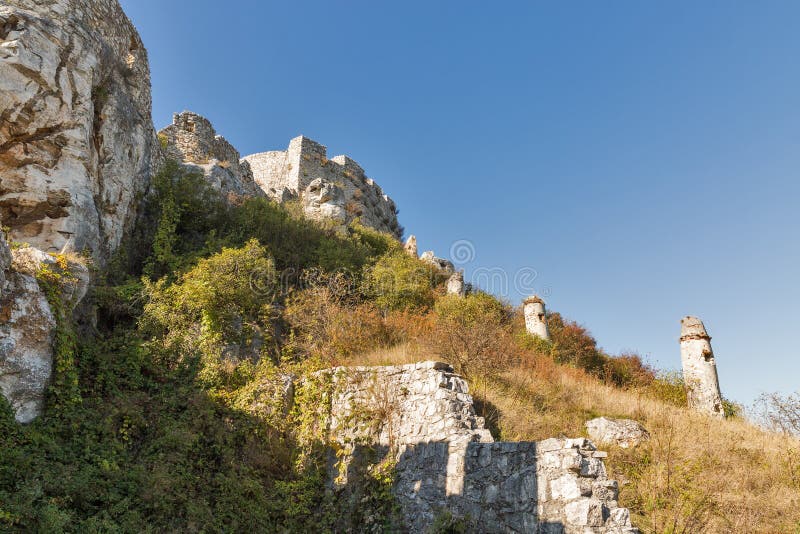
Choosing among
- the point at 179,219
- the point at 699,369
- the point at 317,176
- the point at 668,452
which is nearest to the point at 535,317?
the point at 699,369

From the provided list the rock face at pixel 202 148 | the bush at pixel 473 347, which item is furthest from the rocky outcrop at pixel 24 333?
the rock face at pixel 202 148

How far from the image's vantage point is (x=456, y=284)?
18062 mm

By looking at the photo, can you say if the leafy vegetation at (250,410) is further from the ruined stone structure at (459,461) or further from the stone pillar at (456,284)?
the stone pillar at (456,284)

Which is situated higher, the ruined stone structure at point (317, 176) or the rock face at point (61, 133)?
the ruined stone structure at point (317, 176)

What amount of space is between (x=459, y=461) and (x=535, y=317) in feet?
32.1

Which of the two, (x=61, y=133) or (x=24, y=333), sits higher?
(x=61, y=133)

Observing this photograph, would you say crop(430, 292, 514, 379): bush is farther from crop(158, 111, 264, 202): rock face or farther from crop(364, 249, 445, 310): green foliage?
crop(158, 111, 264, 202): rock face

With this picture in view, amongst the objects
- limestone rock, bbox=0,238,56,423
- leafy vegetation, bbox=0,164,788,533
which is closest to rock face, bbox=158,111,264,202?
leafy vegetation, bbox=0,164,788,533

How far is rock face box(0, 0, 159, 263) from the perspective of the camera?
31.9 ft

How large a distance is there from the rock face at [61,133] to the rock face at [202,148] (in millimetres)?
5969

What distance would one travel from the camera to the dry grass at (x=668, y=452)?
6918 millimetres

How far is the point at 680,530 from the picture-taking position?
6.60 meters

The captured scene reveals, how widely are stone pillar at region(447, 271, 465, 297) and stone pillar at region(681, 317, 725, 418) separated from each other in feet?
22.6

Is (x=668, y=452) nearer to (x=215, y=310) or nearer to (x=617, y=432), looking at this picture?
(x=617, y=432)
